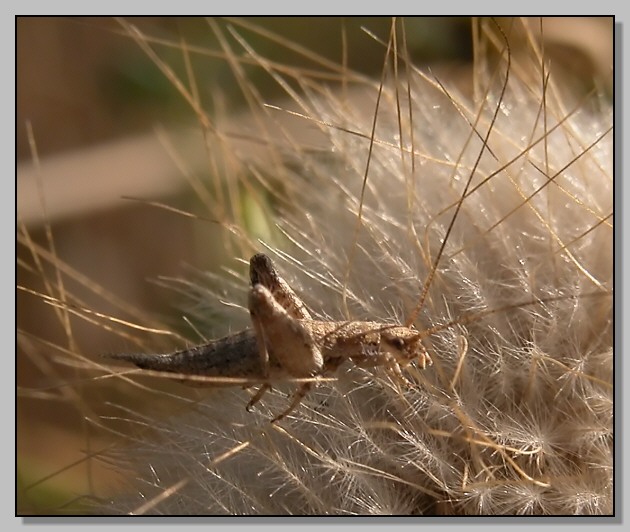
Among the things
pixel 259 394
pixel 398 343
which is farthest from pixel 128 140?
pixel 398 343

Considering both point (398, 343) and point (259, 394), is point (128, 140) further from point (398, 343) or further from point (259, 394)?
point (398, 343)

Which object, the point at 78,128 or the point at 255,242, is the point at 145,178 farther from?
the point at 255,242

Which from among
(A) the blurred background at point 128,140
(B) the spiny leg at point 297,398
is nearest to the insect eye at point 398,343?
(B) the spiny leg at point 297,398

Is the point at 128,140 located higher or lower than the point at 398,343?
higher

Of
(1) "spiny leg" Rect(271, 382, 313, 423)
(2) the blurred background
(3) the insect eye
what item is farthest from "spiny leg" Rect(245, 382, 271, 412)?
(2) the blurred background

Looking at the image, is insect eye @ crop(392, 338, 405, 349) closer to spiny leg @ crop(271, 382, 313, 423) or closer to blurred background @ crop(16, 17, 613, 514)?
spiny leg @ crop(271, 382, 313, 423)

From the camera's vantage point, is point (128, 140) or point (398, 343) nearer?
point (398, 343)

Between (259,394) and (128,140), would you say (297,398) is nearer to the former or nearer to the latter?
(259,394)

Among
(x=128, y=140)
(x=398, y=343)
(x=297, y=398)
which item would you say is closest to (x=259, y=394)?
(x=297, y=398)

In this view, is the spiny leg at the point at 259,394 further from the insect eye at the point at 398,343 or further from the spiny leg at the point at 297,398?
the insect eye at the point at 398,343
